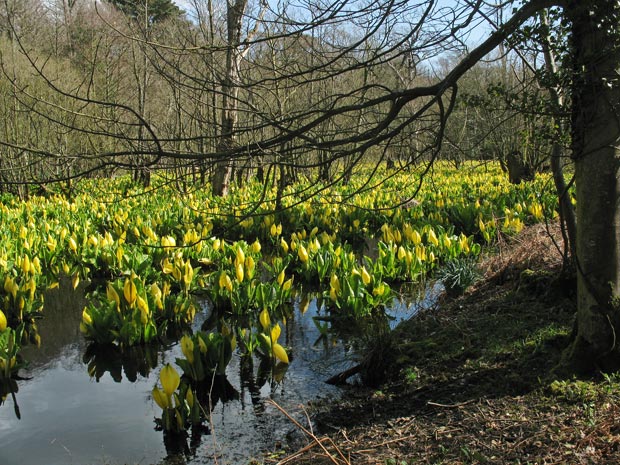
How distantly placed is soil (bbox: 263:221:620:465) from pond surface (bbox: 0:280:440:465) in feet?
0.94

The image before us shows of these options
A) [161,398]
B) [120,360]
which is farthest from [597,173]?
[120,360]

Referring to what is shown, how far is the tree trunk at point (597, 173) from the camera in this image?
2754 millimetres

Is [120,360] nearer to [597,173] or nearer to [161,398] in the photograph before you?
[161,398]

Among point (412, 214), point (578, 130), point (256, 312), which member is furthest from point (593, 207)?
point (412, 214)

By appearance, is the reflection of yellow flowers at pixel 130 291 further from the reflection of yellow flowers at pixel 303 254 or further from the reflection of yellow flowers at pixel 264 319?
the reflection of yellow flowers at pixel 303 254

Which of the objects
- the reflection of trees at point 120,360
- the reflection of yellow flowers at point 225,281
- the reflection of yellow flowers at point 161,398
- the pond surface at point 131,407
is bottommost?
the pond surface at point 131,407

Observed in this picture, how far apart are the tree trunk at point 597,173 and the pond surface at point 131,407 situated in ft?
5.08

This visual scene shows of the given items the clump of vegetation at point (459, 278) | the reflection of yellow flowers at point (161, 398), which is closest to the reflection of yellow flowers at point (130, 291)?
the reflection of yellow flowers at point (161, 398)

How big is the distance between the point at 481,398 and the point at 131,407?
2.12 meters

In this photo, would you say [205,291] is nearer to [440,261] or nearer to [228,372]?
[228,372]

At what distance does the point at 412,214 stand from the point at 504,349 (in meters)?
5.43

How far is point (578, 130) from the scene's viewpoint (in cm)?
292

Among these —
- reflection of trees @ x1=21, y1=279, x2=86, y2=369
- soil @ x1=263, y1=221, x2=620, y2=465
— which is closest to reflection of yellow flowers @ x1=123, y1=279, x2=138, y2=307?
reflection of trees @ x1=21, y1=279, x2=86, y2=369

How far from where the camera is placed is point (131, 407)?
12.5 ft
